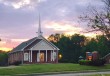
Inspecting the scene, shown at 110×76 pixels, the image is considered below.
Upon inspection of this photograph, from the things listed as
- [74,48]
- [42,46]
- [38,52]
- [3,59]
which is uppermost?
[74,48]

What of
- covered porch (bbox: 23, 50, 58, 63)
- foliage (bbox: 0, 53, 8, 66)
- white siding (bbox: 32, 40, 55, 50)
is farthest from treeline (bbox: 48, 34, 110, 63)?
white siding (bbox: 32, 40, 55, 50)

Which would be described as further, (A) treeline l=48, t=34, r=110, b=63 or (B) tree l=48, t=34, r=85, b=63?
(B) tree l=48, t=34, r=85, b=63

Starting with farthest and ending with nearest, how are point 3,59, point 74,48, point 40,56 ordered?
point 74,48
point 3,59
point 40,56

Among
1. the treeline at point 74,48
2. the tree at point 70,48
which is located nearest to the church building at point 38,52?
the treeline at point 74,48

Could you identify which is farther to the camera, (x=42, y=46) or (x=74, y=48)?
(x=74, y=48)

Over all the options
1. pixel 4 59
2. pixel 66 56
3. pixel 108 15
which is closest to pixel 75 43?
pixel 66 56

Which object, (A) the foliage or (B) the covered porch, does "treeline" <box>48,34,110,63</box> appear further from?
(B) the covered porch

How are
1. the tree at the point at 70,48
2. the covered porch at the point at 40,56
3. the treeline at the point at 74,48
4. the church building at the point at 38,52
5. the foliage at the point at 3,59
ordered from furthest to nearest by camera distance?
the tree at the point at 70,48, the treeline at the point at 74,48, the foliage at the point at 3,59, the covered porch at the point at 40,56, the church building at the point at 38,52

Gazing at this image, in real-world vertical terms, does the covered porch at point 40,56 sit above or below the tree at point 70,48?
below

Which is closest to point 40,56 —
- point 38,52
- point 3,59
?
point 38,52

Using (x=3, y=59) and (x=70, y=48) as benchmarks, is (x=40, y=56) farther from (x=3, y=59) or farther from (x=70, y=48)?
(x=70, y=48)

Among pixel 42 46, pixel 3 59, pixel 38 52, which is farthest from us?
pixel 3 59

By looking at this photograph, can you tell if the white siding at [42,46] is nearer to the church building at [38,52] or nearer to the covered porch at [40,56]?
the church building at [38,52]

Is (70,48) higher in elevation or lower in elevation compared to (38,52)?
higher
